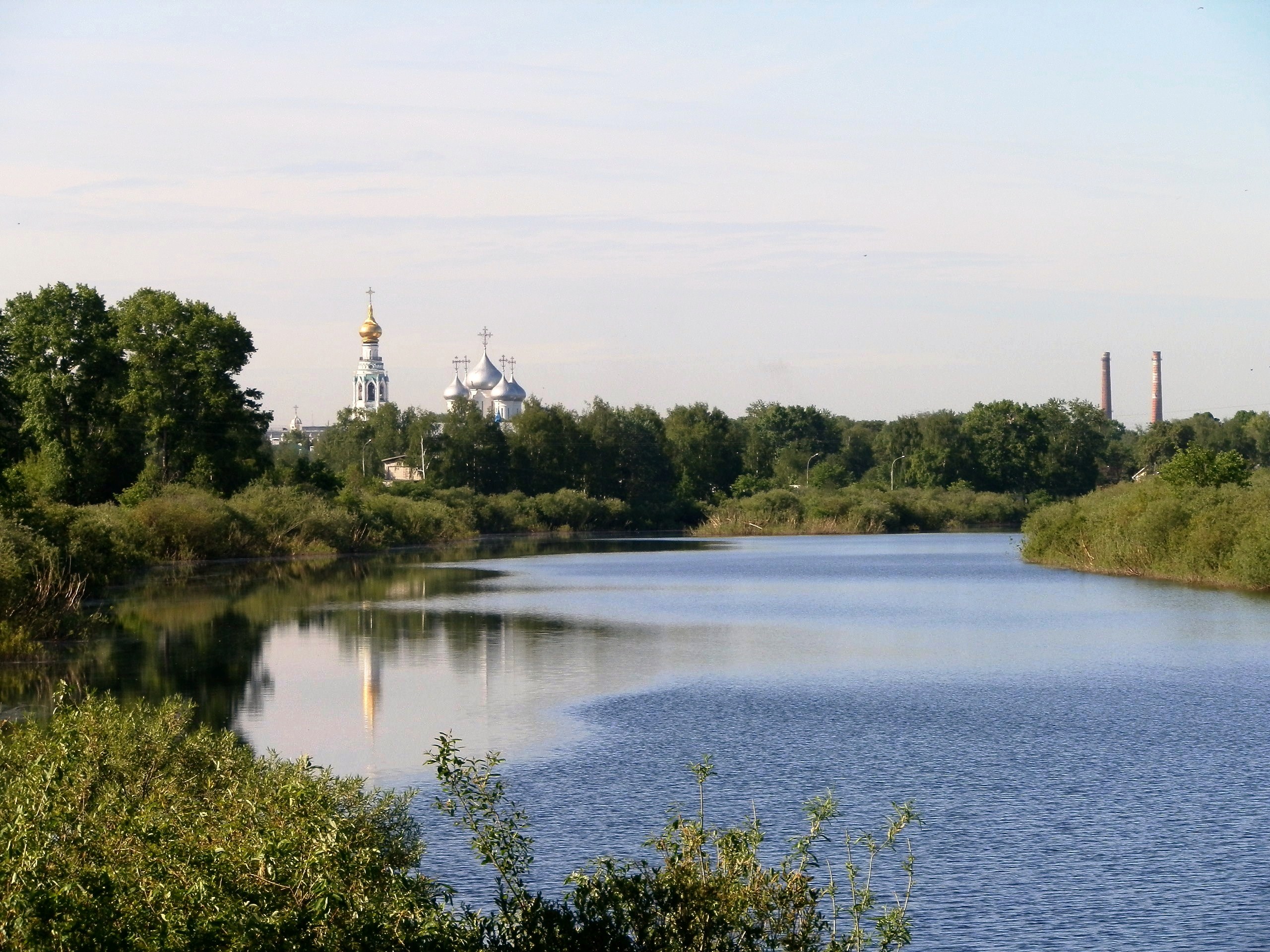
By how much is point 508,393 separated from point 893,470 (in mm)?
59910

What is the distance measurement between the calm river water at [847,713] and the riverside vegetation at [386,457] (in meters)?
6.05

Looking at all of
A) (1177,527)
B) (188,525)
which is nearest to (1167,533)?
(1177,527)

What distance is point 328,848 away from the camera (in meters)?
7.83

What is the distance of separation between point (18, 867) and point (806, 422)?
125m

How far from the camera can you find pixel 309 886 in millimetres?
7711

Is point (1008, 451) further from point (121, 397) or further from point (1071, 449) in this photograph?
point (121, 397)

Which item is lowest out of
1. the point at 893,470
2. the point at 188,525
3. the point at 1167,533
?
the point at 1167,533

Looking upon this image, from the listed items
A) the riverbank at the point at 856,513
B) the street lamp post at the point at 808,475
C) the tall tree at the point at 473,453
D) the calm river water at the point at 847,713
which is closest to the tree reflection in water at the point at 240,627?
the calm river water at the point at 847,713

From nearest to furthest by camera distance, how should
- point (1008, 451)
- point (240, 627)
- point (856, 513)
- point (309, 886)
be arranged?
point (309, 886) → point (240, 627) → point (856, 513) → point (1008, 451)

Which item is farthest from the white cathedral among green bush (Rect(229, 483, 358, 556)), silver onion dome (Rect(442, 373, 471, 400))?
green bush (Rect(229, 483, 358, 556))

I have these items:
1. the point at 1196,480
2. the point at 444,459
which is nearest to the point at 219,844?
the point at 1196,480

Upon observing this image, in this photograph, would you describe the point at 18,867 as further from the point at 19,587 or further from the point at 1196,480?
the point at 1196,480

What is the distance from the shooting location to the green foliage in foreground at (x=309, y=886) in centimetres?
730

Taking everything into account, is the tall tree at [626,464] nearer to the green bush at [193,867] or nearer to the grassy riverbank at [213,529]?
the grassy riverbank at [213,529]
